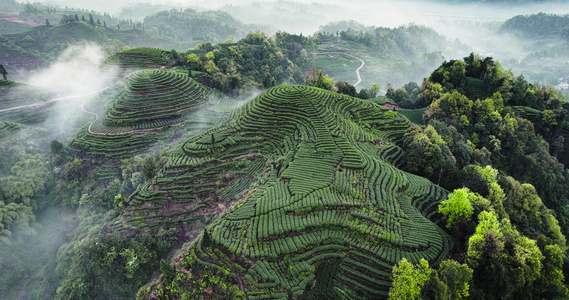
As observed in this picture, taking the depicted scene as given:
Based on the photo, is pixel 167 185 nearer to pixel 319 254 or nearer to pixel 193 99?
pixel 319 254

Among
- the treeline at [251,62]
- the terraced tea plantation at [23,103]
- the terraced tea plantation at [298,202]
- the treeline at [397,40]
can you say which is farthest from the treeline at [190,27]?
the terraced tea plantation at [298,202]

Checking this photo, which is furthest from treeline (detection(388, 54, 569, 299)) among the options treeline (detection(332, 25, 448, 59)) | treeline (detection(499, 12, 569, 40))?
treeline (detection(499, 12, 569, 40))

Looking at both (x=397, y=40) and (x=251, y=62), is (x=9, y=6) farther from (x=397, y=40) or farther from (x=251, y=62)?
(x=397, y=40)

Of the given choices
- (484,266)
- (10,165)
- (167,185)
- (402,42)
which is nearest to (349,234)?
(484,266)

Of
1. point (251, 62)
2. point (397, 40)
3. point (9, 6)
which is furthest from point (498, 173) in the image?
point (9, 6)

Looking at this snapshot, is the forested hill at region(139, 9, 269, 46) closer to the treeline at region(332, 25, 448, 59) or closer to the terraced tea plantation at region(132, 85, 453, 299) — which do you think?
the treeline at region(332, 25, 448, 59)

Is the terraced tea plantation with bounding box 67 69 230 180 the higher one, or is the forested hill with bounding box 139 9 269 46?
the forested hill with bounding box 139 9 269 46
